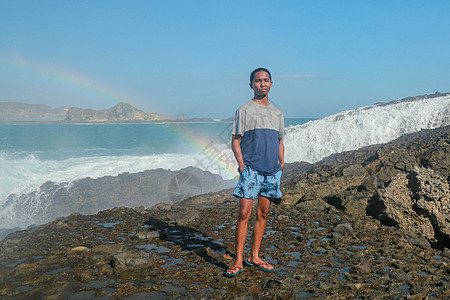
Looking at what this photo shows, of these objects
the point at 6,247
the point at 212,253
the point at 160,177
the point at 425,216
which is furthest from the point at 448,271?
the point at 160,177

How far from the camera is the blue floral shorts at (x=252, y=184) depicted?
3.96 metres

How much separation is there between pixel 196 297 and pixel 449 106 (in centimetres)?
1898

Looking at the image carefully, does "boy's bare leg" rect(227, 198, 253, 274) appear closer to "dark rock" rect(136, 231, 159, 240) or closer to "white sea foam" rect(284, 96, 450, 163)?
"dark rock" rect(136, 231, 159, 240)

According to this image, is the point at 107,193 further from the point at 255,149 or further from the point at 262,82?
the point at 262,82

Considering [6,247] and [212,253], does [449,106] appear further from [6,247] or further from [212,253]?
[6,247]

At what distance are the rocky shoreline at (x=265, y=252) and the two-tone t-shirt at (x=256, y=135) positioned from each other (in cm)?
123

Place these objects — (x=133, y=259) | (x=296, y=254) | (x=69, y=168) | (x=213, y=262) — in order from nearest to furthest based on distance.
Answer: (x=133, y=259) < (x=213, y=262) < (x=296, y=254) < (x=69, y=168)

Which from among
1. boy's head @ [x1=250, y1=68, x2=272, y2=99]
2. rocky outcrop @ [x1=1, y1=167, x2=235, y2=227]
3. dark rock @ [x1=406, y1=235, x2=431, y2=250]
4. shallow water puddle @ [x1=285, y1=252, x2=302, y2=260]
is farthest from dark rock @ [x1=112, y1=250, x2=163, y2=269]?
rocky outcrop @ [x1=1, y1=167, x2=235, y2=227]

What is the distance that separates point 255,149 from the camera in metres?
3.98

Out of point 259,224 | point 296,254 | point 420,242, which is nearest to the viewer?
point 259,224

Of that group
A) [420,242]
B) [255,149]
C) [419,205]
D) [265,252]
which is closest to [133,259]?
[265,252]

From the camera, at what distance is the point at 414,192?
612 centimetres

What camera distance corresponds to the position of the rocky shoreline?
3.78m

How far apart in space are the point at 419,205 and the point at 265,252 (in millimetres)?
2726
